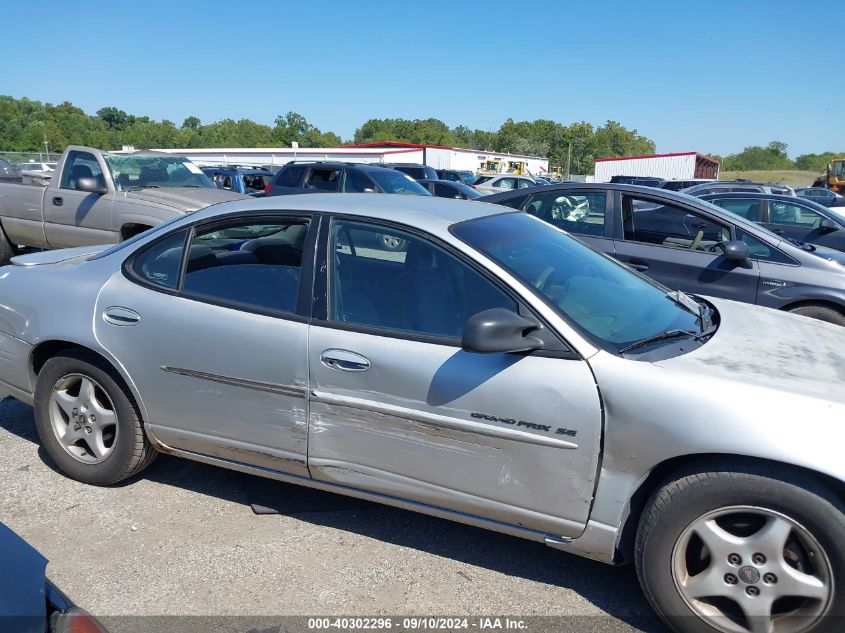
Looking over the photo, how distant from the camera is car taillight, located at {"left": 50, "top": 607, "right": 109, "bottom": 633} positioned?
1.53m

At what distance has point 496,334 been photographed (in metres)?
2.57

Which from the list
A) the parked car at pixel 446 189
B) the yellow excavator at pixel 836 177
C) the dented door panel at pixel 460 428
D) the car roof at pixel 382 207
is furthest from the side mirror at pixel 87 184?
the yellow excavator at pixel 836 177

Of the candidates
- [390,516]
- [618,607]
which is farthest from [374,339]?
[618,607]

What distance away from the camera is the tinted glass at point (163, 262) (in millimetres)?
3463

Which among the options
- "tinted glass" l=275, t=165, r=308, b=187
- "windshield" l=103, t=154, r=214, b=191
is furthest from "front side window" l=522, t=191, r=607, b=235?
"tinted glass" l=275, t=165, r=308, b=187

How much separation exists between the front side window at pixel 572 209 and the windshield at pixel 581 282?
323 centimetres

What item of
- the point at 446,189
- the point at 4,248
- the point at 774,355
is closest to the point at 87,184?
the point at 4,248

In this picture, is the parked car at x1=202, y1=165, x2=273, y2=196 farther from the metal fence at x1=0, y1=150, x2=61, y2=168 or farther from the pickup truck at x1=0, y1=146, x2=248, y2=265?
the metal fence at x1=0, y1=150, x2=61, y2=168

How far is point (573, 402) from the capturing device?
2.57 m

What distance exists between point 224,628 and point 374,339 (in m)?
1.29

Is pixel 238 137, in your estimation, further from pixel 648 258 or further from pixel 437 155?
pixel 648 258

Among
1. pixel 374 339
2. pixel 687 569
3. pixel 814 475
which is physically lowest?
pixel 687 569

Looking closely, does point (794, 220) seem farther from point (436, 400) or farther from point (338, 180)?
point (436, 400)

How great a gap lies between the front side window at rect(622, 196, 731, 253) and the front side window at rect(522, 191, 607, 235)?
0.84 ft
